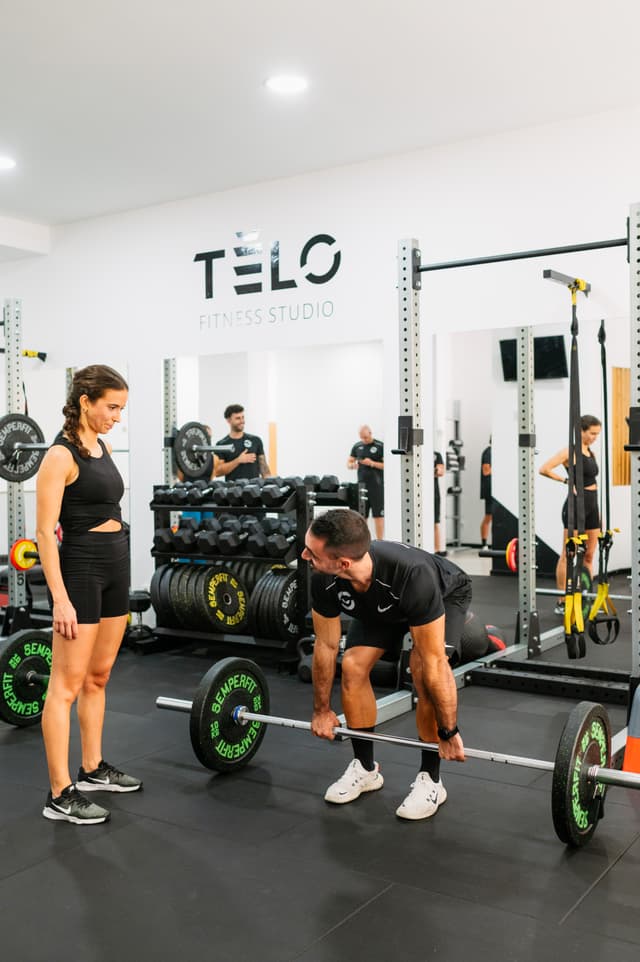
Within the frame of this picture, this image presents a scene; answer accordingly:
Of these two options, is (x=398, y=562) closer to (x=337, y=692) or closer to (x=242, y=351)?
(x=337, y=692)

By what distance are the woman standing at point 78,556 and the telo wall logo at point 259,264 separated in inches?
117

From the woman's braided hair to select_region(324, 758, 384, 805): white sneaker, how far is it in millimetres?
1251

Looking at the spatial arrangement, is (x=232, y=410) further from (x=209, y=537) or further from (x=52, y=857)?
(x=52, y=857)

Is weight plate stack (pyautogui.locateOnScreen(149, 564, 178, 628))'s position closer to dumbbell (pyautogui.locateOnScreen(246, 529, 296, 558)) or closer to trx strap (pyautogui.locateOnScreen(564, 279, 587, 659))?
dumbbell (pyautogui.locateOnScreen(246, 529, 296, 558))

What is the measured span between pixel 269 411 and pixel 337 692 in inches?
106

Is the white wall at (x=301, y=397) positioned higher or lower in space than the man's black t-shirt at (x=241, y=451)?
higher

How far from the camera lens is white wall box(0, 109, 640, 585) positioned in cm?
460

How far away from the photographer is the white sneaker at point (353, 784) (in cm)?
275

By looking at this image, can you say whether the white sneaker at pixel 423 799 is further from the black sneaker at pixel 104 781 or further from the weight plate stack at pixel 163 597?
the weight plate stack at pixel 163 597

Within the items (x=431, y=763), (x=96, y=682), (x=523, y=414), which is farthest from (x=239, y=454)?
(x=431, y=763)

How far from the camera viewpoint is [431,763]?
2.68m

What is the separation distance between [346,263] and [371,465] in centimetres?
143

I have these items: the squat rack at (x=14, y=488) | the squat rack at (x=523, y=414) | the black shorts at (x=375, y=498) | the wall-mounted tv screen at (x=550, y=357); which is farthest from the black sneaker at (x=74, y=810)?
the wall-mounted tv screen at (x=550, y=357)

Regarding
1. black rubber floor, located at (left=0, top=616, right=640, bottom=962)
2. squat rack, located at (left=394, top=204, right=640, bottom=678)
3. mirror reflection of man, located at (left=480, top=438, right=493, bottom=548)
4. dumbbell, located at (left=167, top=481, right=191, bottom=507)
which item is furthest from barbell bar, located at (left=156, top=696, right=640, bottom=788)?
mirror reflection of man, located at (left=480, top=438, right=493, bottom=548)
